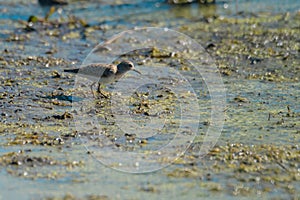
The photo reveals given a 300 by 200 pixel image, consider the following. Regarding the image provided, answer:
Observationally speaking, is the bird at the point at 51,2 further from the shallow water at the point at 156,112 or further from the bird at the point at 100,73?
the bird at the point at 100,73

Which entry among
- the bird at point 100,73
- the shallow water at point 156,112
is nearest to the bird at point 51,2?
the shallow water at point 156,112

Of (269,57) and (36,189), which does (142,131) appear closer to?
(36,189)

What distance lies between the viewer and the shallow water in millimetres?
6477

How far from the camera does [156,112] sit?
866 centimetres

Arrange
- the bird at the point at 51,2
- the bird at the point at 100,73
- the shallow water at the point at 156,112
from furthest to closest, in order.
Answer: the bird at the point at 51,2 → the bird at the point at 100,73 → the shallow water at the point at 156,112

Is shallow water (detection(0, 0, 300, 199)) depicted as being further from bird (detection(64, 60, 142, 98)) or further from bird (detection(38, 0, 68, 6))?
bird (detection(38, 0, 68, 6))

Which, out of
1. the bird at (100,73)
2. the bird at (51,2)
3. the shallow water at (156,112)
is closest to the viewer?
the shallow water at (156,112)

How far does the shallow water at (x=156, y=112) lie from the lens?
648 centimetres

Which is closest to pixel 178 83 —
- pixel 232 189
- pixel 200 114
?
pixel 200 114

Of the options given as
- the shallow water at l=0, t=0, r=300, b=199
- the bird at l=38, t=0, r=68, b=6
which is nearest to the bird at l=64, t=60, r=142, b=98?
the shallow water at l=0, t=0, r=300, b=199

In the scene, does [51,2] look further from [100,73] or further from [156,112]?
[156,112]

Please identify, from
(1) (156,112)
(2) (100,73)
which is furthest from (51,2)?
(1) (156,112)

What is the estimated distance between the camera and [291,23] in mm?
13758

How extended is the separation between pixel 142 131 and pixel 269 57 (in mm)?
4146
